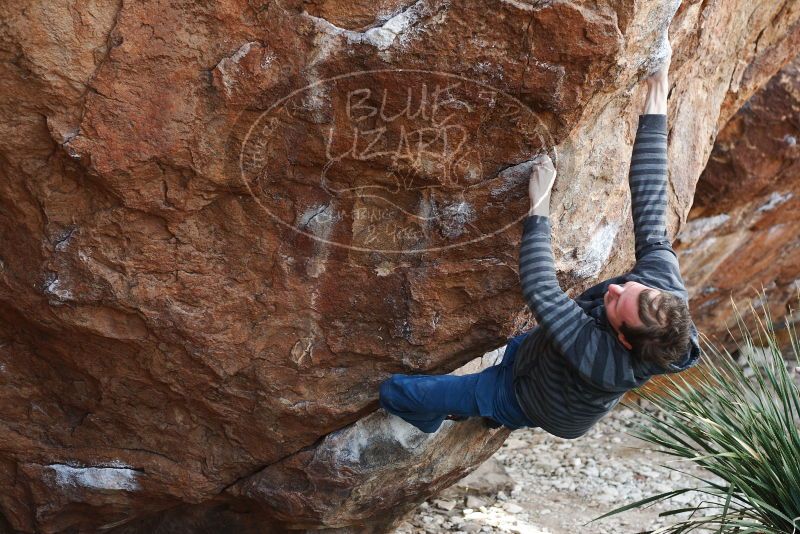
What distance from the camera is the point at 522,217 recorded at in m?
3.46

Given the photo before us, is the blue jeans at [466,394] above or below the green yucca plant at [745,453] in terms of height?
above

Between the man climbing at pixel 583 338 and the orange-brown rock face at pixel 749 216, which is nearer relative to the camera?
the man climbing at pixel 583 338

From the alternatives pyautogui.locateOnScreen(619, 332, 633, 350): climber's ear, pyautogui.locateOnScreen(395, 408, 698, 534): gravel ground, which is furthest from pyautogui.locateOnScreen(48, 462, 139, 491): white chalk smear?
pyautogui.locateOnScreen(619, 332, 633, 350): climber's ear

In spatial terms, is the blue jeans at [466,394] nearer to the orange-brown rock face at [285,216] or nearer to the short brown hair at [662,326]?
the orange-brown rock face at [285,216]

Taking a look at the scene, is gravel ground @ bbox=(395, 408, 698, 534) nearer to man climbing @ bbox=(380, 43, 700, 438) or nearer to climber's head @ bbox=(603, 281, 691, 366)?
man climbing @ bbox=(380, 43, 700, 438)

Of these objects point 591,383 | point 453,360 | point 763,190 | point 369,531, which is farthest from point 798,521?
point 763,190

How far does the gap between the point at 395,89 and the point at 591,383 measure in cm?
122

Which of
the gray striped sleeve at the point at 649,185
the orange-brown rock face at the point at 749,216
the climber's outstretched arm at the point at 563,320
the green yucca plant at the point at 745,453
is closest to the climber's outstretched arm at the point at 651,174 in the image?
the gray striped sleeve at the point at 649,185

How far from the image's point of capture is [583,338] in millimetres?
3115

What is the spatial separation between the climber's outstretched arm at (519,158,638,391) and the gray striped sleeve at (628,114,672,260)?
40cm

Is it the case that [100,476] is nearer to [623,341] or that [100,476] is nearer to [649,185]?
[623,341]

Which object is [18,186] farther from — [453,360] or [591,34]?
[591,34]

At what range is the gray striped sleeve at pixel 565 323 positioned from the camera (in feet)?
10.2

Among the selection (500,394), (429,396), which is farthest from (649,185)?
(429,396)
